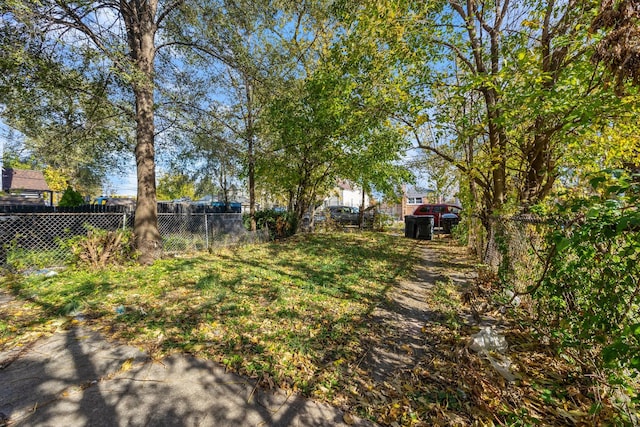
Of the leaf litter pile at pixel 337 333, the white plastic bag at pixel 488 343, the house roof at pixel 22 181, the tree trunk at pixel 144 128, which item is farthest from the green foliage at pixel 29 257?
the house roof at pixel 22 181

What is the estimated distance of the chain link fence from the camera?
5434 mm

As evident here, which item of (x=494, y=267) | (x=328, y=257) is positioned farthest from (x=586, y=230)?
(x=328, y=257)

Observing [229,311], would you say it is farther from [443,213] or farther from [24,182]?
[24,182]

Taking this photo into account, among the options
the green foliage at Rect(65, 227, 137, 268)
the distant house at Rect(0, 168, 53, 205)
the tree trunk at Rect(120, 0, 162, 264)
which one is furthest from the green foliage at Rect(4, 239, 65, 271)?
the distant house at Rect(0, 168, 53, 205)

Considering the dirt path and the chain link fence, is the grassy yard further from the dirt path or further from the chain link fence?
the chain link fence

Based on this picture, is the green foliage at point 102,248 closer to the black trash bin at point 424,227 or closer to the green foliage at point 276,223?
the green foliage at point 276,223

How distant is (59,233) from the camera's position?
616cm

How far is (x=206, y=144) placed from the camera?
8.27 metres

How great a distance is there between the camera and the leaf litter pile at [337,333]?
2.18 metres

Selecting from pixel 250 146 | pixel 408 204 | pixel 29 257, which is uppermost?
pixel 250 146

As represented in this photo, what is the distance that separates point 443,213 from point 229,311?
15.5 m

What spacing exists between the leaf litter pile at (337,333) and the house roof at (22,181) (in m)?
39.2

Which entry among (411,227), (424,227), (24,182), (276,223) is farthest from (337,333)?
(24,182)

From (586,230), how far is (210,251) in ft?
28.7
